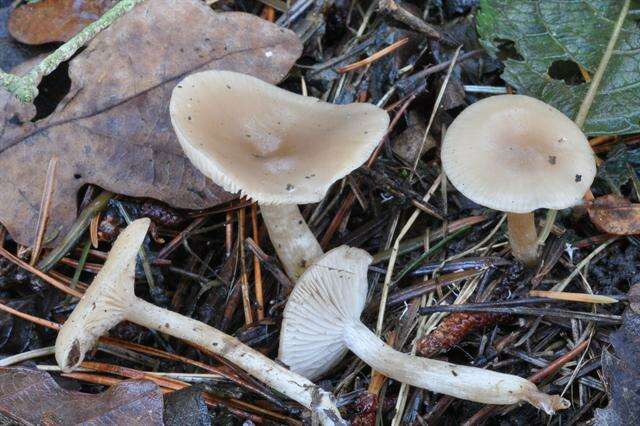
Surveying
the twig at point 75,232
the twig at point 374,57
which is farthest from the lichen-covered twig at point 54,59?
the twig at point 374,57

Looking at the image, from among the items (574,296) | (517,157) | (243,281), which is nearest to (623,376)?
(574,296)

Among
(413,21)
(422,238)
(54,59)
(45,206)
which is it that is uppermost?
(54,59)

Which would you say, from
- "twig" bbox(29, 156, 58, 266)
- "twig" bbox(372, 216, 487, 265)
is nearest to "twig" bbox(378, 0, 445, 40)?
"twig" bbox(372, 216, 487, 265)

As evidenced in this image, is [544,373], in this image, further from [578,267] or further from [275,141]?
[275,141]

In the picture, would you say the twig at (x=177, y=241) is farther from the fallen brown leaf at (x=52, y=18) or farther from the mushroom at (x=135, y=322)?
the fallen brown leaf at (x=52, y=18)

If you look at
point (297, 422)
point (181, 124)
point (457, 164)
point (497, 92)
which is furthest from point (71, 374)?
point (497, 92)

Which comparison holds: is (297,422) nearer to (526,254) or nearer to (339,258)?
(339,258)

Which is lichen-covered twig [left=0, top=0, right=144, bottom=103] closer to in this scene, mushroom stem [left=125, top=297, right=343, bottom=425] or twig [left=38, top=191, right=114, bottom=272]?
twig [left=38, top=191, right=114, bottom=272]
